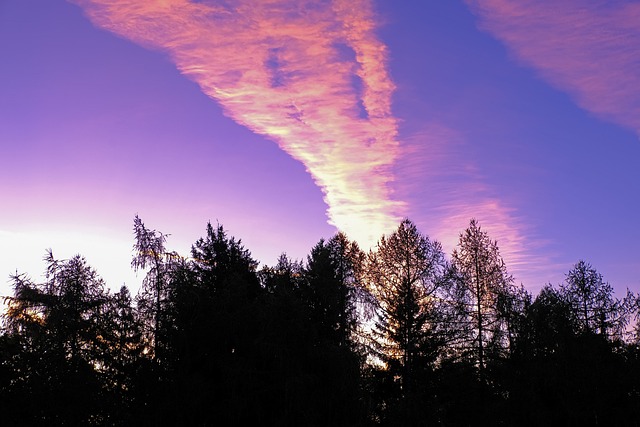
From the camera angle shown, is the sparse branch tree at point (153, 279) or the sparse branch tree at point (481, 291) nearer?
the sparse branch tree at point (153, 279)

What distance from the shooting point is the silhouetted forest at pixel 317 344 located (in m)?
21.4

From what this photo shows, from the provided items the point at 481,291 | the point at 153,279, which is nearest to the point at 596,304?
the point at 481,291

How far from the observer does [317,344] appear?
79.3 feet

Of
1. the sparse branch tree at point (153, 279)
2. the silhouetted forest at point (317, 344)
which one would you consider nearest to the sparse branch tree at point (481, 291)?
the silhouetted forest at point (317, 344)


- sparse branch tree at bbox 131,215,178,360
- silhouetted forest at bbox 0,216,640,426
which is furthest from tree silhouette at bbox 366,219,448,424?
sparse branch tree at bbox 131,215,178,360

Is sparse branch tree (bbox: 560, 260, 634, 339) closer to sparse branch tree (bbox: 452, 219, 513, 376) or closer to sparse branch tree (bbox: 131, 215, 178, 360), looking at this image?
sparse branch tree (bbox: 452, 219, 513, 376)

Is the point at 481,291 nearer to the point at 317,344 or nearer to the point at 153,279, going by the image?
the point at 317,344

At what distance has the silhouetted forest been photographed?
→ 2139cm

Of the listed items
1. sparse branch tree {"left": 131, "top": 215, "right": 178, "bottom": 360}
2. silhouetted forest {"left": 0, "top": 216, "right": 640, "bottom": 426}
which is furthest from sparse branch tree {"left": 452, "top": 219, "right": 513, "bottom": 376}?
sparse branch tree {"left": 131, "top": 215, "right": 178, "bottom": 360}

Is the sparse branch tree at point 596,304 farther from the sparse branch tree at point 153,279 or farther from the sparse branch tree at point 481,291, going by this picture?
the sparse branch tree at point 153,279

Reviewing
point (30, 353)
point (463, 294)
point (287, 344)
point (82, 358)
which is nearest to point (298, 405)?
point (287, 344)

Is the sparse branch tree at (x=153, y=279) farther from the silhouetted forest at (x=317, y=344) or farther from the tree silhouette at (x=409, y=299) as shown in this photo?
the tree silhouette at (x=409, y=299)

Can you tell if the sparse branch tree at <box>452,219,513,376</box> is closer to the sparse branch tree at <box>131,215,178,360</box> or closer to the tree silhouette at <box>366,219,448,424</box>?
the tree silhouette at <box>366,219,448,424</box>

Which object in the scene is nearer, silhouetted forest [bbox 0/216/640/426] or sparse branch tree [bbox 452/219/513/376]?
silhouetted forest [bbox 0/216/640/426]
